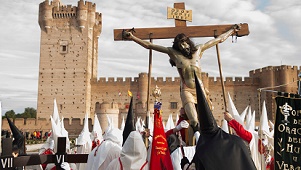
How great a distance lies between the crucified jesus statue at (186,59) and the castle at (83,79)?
36840mm

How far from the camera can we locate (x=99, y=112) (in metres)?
39.0

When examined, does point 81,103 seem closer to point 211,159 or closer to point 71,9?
point 71,9

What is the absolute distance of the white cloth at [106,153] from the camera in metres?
3.56

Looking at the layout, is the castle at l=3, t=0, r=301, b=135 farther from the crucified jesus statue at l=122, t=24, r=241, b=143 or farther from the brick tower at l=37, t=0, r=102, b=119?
the crucified jesus statue at l=122, t=24, r=241, b=143

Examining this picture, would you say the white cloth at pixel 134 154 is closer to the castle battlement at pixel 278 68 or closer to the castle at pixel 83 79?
the castle at pixel 83 79

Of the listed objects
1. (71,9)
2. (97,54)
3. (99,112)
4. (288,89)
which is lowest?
(99,112)

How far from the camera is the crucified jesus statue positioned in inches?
169

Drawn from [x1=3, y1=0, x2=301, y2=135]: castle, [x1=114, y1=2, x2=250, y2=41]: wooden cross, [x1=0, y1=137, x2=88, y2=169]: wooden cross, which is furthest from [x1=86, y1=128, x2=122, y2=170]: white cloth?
[x1=3, y1=0, x2=301, y2=135]: castle

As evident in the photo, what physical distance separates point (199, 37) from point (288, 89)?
3917 cm

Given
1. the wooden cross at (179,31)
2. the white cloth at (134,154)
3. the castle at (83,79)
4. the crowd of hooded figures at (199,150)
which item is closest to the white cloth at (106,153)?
the crowd of hooded figures at (199,150)

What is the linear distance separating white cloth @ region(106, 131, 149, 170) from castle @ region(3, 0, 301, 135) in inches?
1513

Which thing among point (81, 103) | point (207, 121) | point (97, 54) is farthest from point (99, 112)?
point (207, 121)

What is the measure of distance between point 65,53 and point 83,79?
415 cm

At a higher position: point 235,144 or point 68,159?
point 235,144
